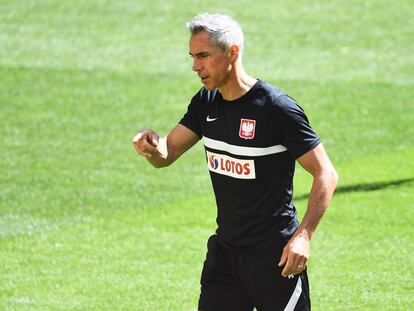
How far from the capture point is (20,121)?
1650cm

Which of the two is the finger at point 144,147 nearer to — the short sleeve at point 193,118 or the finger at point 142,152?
the finger at point 142,152

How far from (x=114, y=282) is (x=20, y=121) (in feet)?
23.4

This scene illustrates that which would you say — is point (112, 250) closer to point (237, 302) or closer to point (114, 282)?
point (114, 282)

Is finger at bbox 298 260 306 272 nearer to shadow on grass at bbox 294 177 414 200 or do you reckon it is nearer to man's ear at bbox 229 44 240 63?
man's ear at bbox 229 44 240 63

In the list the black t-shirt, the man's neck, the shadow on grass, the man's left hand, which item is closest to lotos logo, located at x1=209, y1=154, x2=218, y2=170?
the black t-shirt

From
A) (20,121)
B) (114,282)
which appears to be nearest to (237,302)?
(114,282)

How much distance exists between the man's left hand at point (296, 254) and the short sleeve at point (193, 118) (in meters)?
1.06

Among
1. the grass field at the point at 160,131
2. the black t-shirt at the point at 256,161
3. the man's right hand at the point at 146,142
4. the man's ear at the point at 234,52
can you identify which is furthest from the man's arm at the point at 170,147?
the grass field at the point at 160,131

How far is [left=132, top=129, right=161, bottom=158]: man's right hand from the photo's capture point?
621cm

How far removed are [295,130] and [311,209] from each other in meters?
0.43

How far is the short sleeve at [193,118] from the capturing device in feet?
21.5

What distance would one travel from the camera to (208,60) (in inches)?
241

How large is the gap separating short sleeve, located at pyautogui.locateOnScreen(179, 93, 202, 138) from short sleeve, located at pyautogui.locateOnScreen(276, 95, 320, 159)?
26.2 inches

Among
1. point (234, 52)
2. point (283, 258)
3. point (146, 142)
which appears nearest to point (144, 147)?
point (146, 142)
